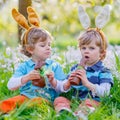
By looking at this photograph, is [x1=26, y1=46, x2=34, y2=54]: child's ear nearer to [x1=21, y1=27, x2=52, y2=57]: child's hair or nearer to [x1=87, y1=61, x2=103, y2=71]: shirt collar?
[x1=21, y1=27, x2=52, y2=57]: child's hair

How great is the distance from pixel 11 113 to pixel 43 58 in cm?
85

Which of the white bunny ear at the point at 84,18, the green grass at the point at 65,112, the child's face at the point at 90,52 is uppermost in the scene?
the white bunny ear at the point at 84,18

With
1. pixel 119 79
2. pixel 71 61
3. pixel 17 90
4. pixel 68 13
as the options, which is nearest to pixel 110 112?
pixel 119 79

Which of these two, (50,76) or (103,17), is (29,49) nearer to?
(50,76)

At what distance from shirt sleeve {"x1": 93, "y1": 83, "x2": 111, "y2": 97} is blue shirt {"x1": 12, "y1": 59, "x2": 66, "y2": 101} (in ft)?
1.35

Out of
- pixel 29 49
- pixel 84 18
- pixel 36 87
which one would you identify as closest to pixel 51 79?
pixel 36 87

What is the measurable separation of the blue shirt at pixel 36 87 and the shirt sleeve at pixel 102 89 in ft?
1.35

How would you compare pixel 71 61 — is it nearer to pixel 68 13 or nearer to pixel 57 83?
pixel 57 83

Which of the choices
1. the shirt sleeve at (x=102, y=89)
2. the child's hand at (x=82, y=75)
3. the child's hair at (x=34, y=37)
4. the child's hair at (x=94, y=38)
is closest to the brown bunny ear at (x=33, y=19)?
the child's hair at (x=34, y=37)

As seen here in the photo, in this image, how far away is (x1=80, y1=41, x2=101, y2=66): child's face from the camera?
5.03 m

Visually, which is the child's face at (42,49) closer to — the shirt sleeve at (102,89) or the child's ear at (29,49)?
the child's ear at (29,49)

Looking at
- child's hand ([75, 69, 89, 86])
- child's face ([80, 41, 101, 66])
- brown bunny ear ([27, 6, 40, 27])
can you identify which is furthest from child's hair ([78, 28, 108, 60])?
brown bunny ear ([27, 6, 40, 27])

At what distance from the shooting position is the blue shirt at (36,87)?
5.15 meters

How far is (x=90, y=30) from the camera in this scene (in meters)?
5.23
